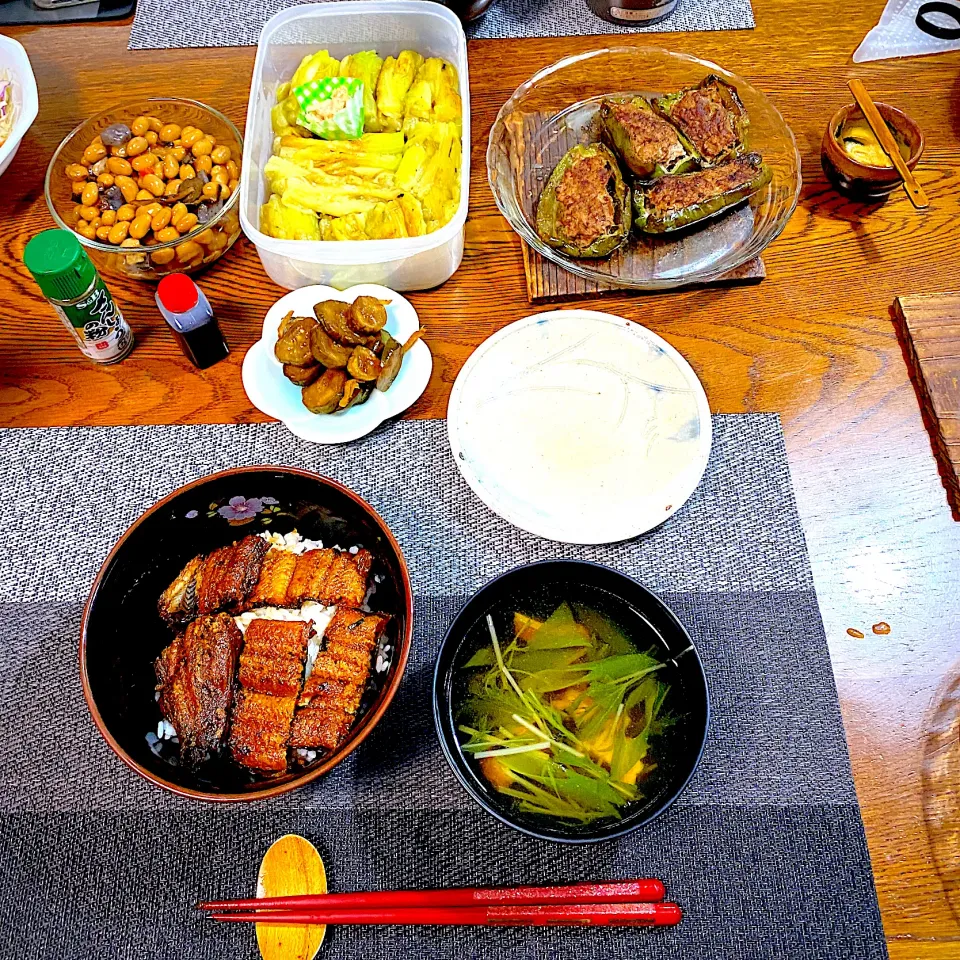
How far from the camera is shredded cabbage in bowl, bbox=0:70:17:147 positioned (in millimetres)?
Answer: 1665

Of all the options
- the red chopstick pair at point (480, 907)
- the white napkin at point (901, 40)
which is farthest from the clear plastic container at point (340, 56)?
the red chopstick pair at point (480, 907)

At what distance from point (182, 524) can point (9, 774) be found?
45 cm

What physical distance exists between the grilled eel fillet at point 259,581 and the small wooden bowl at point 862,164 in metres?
1.18

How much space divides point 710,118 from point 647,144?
15 cm

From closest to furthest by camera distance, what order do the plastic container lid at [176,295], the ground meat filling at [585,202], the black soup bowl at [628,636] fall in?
the black soup bowl at [628,636] → the plastic container lid at [176,295] → the ground meat filling at [585,202]

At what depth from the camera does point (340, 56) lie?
172cm

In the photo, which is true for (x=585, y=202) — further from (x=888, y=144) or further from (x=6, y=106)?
(x=6, y=106)

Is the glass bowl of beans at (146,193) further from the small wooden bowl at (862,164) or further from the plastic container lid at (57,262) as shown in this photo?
the small wooden bowl at (862,164)

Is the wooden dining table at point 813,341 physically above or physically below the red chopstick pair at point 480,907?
above

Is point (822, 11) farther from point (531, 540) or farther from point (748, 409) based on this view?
point (531, 540)

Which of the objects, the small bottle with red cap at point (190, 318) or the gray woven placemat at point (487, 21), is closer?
the small bottle with red cap at point (190, 318)

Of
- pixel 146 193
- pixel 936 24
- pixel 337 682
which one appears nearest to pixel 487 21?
pixel 146 193

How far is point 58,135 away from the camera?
176cm

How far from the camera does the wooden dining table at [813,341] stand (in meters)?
1.21
